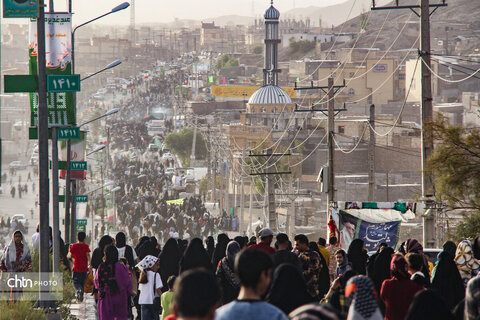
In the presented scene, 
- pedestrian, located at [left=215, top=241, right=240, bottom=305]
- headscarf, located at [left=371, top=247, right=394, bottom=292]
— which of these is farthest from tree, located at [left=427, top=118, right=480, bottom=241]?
pedestrian, located at [left=215, top=241, right=240, bottom=305]

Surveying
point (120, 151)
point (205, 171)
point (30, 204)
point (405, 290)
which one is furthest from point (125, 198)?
point (120, 151)

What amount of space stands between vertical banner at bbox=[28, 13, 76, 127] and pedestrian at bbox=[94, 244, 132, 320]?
5346 millimetres

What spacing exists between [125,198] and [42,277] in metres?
45.2

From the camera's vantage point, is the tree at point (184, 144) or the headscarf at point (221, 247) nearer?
the headscarf at point (221, 247)

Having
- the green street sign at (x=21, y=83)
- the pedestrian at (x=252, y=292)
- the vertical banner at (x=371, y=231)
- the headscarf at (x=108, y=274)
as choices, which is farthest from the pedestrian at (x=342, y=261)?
the vertical banner at (x=371, y=231)

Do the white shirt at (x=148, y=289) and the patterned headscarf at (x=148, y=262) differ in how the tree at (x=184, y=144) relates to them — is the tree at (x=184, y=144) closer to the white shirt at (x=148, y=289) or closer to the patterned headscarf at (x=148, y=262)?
the white shirt at (x=148, y=289)

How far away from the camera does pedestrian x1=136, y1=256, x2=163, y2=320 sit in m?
9.81

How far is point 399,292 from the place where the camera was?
692 cm

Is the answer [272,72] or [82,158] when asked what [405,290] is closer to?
[82,158]

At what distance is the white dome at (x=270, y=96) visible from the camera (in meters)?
99.9

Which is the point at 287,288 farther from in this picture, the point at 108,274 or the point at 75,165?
the point at 75,165

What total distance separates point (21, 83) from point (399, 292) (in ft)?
18.8

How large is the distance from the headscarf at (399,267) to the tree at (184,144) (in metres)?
92.5

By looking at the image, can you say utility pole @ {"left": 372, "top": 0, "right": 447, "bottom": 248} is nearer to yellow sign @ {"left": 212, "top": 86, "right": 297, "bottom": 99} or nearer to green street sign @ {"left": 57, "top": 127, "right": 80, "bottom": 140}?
green street sign @ {"left": 57, "top": 127, "right": 80, "bottom": 140}
